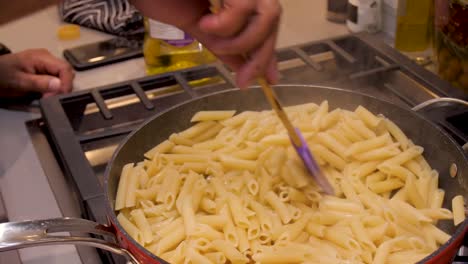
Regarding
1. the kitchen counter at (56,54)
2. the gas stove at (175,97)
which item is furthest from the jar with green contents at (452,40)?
the kitchen counter at (56,54)

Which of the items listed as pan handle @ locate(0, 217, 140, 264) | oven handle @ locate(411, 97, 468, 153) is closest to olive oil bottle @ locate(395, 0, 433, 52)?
oven handle @ locate(411, 97, 468, 153)

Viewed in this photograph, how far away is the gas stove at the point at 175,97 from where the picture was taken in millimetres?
978

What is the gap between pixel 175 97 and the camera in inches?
46.6

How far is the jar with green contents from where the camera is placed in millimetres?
1062

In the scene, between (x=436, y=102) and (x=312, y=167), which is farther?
(x=436, y=102)

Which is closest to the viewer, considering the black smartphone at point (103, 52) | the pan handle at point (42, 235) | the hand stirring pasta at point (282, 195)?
the pan handle at point (42, 235)

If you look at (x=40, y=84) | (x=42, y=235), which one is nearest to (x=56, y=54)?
(x=40, y=84)

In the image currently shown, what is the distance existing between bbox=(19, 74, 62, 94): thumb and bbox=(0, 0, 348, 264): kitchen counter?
6cm

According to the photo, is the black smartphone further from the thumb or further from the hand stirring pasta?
the hand stirring pasta

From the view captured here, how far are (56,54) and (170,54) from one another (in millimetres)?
305

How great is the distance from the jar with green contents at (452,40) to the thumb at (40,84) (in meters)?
0.75

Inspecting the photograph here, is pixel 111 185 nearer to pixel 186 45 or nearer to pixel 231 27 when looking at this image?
pixel 231 27

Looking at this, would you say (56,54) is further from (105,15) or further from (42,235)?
(42,235)

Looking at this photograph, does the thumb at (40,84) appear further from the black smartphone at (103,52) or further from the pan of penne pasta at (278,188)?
the pan of penne pasta at (278,188)
